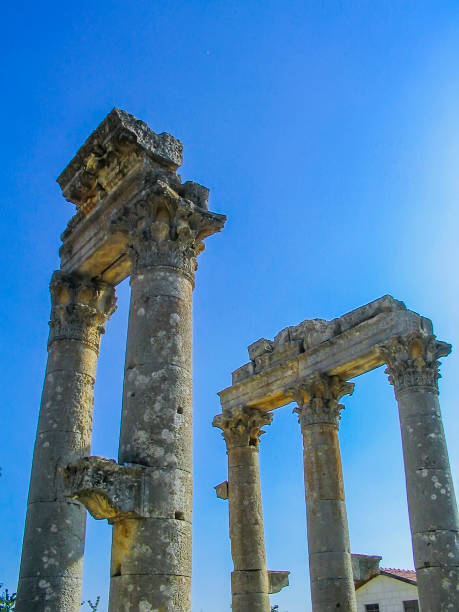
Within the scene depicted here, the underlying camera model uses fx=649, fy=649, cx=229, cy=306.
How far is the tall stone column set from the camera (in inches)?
308

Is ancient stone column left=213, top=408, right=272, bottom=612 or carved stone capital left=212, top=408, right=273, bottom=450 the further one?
carved stone capital left=212, top=408, right=273, bottom=450

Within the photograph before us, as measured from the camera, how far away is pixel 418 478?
1561cm

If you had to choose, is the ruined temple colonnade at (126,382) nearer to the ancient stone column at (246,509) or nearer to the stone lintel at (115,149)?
the stone lintel at (115,149)

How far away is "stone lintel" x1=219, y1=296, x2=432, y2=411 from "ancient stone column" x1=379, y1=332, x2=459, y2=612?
0.73m

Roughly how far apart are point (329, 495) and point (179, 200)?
11.0 meters

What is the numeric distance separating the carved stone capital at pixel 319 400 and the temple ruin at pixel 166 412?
1.8 inches

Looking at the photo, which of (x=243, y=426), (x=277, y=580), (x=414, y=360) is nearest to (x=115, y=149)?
(x=414, y=360)

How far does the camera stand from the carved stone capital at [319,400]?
62.6 feet

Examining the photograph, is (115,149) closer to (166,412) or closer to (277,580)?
(166,412)

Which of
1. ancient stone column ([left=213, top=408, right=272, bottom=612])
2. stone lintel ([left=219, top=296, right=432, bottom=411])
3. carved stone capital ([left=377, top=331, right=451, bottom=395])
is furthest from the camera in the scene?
ancient stone column ([left=213, top=408, right=272, bottom=612])

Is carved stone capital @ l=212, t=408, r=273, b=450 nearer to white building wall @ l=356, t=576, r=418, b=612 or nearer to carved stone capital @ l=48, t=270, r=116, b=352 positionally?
carved stone capital @ l=48, t=270, r=116, b=352

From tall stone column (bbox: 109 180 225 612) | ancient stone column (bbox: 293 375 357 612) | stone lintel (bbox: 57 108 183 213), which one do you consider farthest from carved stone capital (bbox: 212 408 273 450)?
tall stone column (bbox: 109 180 225 612)

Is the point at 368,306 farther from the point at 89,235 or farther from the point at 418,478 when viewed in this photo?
the point at 89,235

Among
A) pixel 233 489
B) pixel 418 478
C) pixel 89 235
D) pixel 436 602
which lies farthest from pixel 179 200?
pixel 233 489
